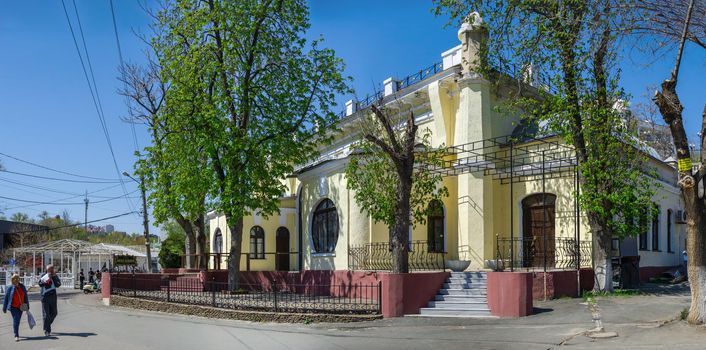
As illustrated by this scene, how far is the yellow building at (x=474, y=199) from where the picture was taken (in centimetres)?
2005

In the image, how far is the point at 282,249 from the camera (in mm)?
28562

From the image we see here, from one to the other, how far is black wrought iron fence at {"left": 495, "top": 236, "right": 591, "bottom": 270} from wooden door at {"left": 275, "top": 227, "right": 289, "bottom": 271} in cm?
1078

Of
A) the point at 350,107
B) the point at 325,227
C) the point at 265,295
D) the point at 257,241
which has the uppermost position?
the point at 350,107

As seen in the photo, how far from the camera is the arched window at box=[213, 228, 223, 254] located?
32.0m

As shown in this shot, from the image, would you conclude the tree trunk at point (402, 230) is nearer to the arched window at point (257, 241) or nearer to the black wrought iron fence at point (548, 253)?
the black wrought iron fence at point (548, 253)

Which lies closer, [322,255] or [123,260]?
[322,255]

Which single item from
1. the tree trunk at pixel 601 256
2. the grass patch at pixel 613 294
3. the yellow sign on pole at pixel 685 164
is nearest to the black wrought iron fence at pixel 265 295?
the grass patch at pixel 613 294

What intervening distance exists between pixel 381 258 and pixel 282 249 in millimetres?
9633

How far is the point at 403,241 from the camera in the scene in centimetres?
1594

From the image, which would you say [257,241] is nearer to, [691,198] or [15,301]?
[15,301]

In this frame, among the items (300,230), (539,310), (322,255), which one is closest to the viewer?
(539,310)

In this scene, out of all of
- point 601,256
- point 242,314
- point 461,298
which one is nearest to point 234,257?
point 242,314

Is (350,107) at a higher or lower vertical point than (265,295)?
higher

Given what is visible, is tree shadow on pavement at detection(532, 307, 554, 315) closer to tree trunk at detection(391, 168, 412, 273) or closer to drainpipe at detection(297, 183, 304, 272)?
tree trunk at detection(391, 168, 412, 273)
